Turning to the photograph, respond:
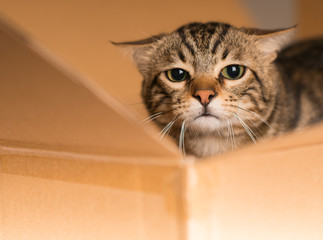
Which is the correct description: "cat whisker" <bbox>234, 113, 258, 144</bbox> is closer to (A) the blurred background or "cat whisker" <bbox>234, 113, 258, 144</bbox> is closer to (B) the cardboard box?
(B) the cardboard box

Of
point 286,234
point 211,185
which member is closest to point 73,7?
point 211,185

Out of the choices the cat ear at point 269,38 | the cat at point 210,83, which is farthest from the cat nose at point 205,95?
the cat ear at point 269,38

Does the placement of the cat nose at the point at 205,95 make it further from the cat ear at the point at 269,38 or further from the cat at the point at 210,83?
the cat ear at the point at 269,38

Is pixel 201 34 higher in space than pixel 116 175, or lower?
higher

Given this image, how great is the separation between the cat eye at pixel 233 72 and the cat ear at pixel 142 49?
0.32ft

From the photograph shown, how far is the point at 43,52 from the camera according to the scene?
271 millimetres

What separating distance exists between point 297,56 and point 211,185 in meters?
0.53

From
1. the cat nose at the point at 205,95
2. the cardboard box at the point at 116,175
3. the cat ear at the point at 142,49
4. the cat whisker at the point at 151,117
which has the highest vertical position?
the cat ear at the point at 142,49

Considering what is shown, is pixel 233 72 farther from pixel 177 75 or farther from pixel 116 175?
pixel 116 175

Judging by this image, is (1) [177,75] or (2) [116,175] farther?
(2) [116,175]

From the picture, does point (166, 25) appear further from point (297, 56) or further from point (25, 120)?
point (297, 56)

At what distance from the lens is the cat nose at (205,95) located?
0.36 metres

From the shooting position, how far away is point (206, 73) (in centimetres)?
36

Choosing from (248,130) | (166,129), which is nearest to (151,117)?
(166,129)
